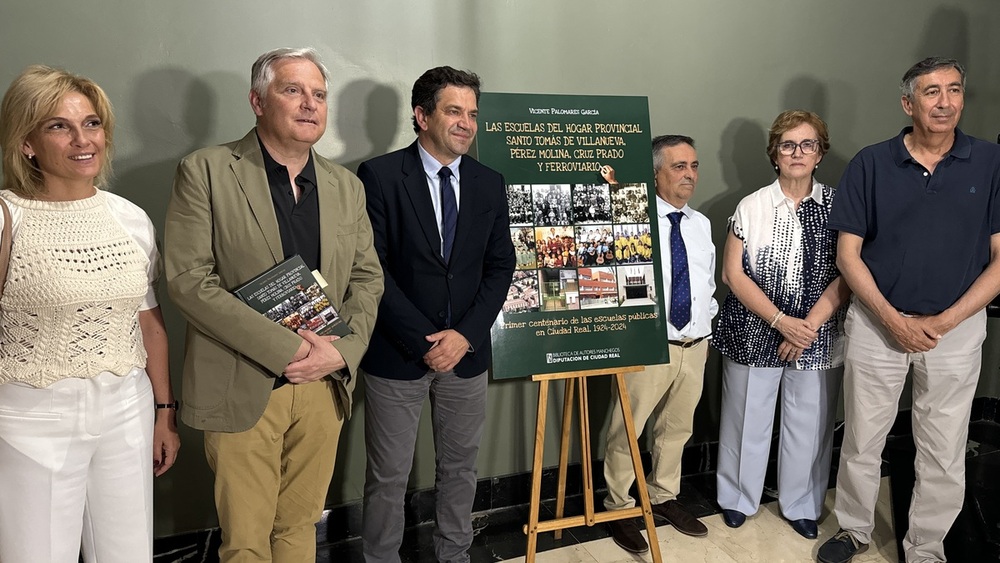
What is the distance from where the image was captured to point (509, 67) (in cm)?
297

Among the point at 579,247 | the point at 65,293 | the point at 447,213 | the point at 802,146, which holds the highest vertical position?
the point at 802,146

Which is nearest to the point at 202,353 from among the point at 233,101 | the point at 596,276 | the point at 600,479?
the point at 233,101

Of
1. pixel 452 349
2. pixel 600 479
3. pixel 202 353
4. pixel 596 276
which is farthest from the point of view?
pixel 600 479

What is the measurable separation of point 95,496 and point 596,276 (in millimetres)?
1683

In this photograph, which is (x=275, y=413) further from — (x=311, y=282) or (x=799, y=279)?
(x=799, y=279)

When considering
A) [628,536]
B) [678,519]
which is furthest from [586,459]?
[678,519]

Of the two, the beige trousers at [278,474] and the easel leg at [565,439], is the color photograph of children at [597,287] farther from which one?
the beige trousers at [278,474]

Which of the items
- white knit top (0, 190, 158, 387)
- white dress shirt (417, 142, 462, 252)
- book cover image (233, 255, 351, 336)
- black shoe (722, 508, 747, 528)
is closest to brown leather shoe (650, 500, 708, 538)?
black shoe (722, 508, 747, 528)

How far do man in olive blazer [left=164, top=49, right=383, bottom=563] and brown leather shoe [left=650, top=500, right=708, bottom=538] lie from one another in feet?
5.24

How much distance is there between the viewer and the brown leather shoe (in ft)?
9.86

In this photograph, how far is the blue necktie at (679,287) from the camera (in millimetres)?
2885

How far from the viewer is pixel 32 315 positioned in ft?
5.44

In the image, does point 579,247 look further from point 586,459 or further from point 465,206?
point 586,459

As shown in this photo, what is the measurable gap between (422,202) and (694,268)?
1198 mm
